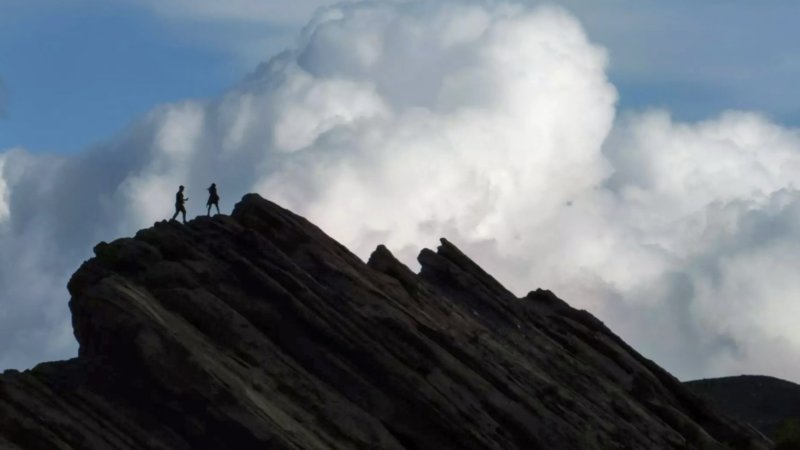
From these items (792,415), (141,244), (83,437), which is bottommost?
(83,437)

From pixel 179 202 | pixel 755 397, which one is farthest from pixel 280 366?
pixel 755 397

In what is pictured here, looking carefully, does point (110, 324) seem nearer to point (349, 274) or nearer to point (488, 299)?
point (349, 274)

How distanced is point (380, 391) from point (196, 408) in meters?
10.8

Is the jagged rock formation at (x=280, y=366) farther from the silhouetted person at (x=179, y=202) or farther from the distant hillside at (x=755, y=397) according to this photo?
the distant hillside at (x=755, y=397)

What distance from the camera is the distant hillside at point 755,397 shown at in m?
138

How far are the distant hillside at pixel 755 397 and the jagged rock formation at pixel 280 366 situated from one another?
55567 millimetres

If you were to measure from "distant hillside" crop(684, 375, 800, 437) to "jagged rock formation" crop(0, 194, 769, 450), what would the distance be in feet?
182

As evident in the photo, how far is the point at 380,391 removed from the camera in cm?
7000

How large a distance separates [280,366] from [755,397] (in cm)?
9128

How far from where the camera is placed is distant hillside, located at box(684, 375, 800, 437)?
452 ft

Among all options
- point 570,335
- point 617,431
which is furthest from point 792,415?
point 617,431

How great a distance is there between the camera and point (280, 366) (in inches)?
2724

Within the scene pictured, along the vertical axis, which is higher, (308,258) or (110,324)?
Result: (308,258)

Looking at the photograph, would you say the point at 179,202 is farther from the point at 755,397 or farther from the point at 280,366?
the point at 755,397
